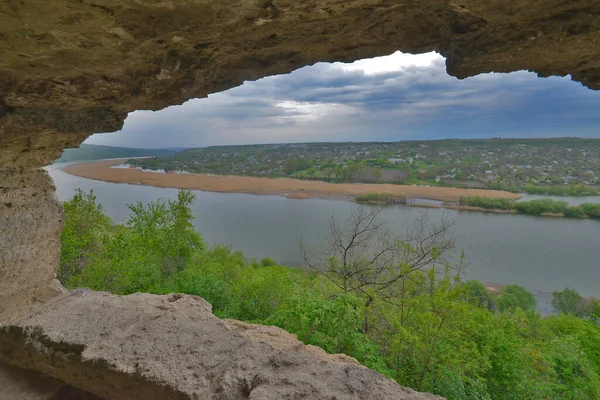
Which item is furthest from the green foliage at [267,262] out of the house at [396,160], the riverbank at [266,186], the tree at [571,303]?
the house at [396,160]

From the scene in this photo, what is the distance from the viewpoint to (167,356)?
8.60ft

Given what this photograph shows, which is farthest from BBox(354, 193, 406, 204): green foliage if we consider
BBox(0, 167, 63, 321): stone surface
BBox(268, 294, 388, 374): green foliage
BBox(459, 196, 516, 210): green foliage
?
BBox(0, 167, 63, 321): stone surface

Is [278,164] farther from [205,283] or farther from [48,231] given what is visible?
[48,231]

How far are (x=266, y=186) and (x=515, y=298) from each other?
21501 mm

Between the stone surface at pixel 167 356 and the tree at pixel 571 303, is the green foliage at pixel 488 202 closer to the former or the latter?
the tree at pixel 571 303

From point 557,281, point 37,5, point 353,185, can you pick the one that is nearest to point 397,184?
point 353,185

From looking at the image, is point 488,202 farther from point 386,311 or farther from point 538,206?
point 386,311

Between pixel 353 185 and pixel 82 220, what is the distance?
19612 millimetres

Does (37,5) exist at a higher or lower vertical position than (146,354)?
higher

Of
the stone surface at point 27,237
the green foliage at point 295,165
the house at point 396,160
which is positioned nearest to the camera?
the stone surface at point 27,237

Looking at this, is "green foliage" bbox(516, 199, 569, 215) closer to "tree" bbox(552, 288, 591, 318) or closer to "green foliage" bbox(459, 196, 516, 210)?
"green foliage" bbox(459, 196, 516, 210)

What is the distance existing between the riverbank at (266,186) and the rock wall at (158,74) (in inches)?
810

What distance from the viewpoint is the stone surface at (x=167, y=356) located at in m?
2.35

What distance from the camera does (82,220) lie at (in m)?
9.98
